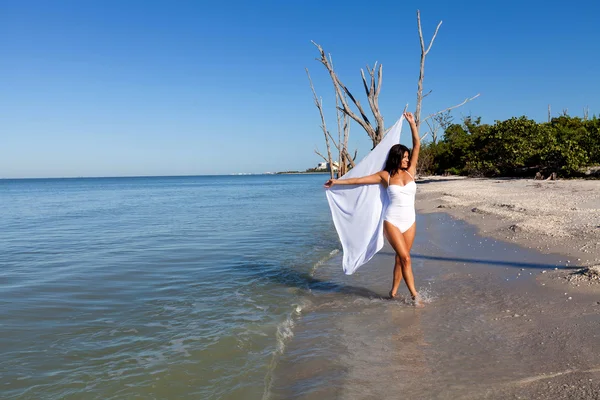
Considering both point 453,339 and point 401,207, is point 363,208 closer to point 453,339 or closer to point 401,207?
point 401,207

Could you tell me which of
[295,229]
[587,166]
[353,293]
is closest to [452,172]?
[587,166]

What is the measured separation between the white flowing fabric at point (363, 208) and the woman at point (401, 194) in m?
0.21

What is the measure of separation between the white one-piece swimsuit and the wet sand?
1141 millimetres

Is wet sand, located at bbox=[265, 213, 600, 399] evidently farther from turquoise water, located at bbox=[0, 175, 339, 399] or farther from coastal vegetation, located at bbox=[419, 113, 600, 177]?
coastal vegetation, located at bbox=[419, 113, 600, 177]

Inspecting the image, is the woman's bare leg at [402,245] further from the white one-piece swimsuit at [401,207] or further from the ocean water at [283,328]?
the ocean water at [283,328]

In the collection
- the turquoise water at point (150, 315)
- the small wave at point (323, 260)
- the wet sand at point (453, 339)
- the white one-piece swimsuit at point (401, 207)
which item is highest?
the white one-piece swimsuit at point (401, 207)

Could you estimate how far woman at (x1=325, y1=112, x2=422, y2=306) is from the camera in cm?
606

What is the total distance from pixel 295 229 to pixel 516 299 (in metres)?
11.6

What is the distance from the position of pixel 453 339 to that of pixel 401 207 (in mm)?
1915

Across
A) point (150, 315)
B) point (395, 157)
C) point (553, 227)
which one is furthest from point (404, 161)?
point (553, 227)

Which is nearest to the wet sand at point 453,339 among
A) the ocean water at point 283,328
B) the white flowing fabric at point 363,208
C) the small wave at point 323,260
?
the ocean water at point 283,328

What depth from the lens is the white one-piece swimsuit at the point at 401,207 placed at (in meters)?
6.08

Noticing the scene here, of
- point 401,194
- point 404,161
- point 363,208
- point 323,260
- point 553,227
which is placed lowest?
point 323,260

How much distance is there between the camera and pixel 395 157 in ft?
19.8
